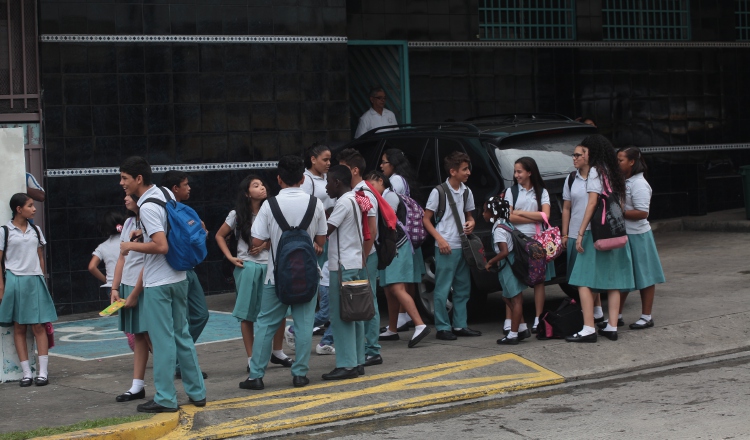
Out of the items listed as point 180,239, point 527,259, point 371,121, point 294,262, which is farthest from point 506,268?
point 371,121

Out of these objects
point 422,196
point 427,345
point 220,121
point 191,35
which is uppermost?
point 191,35

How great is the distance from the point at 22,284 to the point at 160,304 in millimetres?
2014

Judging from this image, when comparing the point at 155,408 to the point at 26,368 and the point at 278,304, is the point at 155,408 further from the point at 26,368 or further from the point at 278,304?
the point at 26,368

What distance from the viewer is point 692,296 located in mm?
11773

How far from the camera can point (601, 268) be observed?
9727mm

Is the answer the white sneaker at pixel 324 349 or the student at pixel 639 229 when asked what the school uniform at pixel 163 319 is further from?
the student at pixel 639 229

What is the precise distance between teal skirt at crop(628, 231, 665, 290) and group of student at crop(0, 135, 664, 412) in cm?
1

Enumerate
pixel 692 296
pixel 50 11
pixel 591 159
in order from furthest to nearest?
1. pixel 50 11
2. pixel 692 296
3. pixel 591 159

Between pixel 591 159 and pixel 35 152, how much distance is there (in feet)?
23.0

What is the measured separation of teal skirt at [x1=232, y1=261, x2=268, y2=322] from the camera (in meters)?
9.12

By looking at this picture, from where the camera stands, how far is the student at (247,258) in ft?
30.0

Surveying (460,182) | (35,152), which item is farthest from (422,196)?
(35,152)

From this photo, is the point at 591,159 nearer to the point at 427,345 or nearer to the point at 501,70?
the point at 427,345

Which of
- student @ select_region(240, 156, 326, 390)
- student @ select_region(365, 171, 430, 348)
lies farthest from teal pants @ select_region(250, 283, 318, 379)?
student @ select_region(365, 171, 430, 348)
